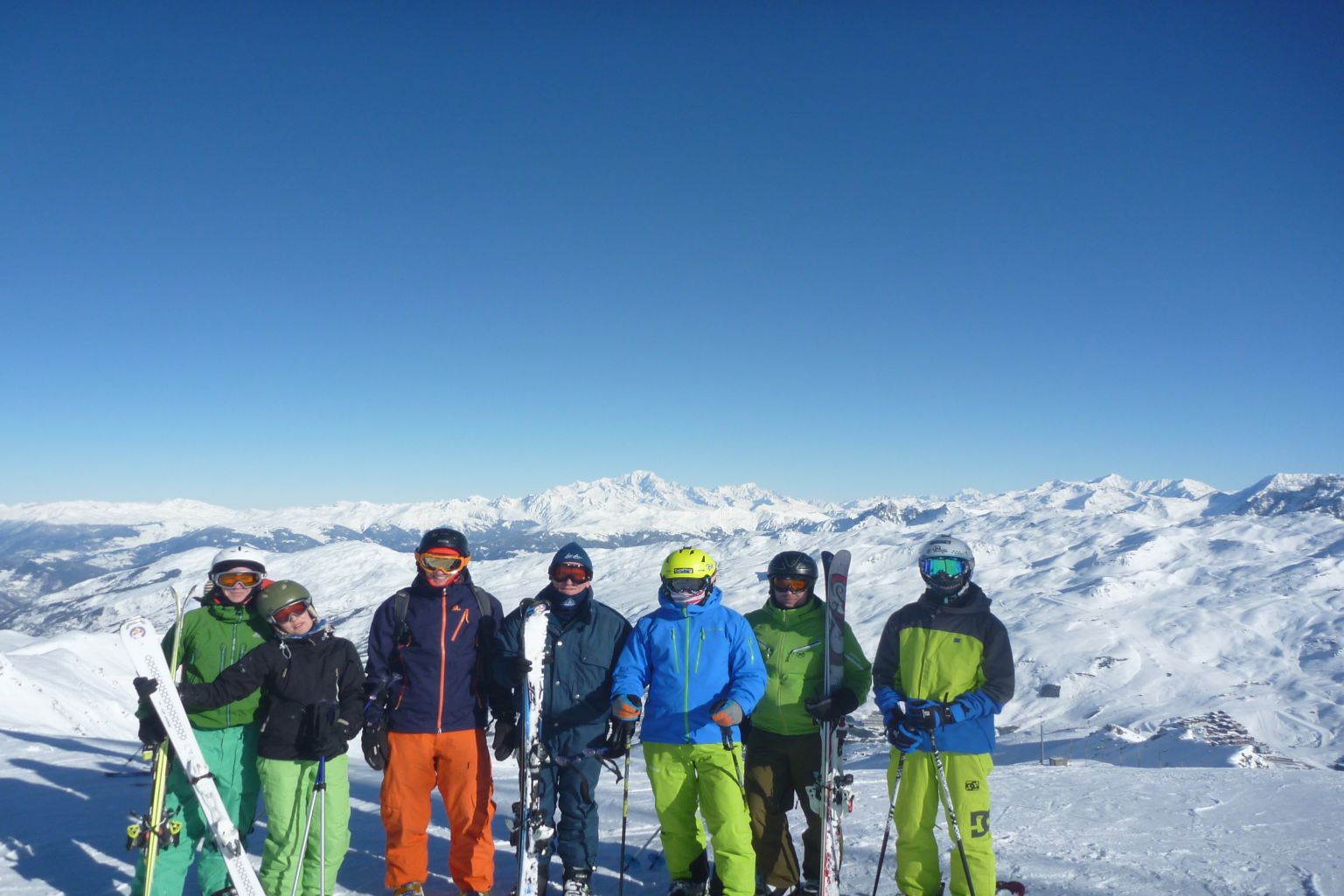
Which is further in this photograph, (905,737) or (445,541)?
(445,541)

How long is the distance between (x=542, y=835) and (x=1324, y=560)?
648 feet

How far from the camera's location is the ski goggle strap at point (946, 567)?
6168 mm

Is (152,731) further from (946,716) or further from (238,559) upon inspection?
(946,716)

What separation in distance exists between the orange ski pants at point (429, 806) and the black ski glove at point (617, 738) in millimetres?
1144

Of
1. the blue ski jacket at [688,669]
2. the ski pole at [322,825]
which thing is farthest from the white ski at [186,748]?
the blue ski jacket at [688,669]

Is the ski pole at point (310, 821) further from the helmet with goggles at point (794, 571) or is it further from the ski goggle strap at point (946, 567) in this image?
the ski goggle strap at point (946, 567)

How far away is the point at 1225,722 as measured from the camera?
8081 centimetres

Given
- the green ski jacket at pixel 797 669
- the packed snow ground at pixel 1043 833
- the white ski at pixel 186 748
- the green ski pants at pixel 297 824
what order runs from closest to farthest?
the white ski at pixel 186 748 → the green ski pants at pixel 297 824 → the green ski jacket at pixel 797 669 → the packed snow ground at pixel 1043 833

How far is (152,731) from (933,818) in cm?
646

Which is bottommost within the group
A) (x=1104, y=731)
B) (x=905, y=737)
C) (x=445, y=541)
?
(x=1104, y=731)

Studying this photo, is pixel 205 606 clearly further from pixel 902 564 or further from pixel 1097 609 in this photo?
pixel 902 564

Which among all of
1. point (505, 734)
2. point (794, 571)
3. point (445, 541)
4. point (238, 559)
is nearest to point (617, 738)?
point (505, 734)

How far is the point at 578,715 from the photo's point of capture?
6148 millimetres

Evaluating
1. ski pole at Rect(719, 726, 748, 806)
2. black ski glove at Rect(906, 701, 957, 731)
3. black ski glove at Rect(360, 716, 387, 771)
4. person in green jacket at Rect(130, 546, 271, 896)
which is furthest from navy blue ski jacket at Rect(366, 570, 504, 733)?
black ski glove at Rect(906, 701, 957, 731)
